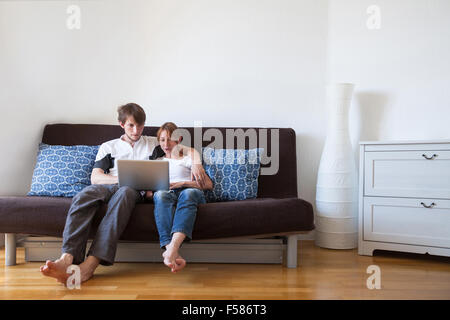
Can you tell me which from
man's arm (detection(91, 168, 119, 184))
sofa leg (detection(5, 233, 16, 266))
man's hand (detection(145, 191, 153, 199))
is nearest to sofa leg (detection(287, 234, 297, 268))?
man's hand (detection(145, 191, 153, 199))

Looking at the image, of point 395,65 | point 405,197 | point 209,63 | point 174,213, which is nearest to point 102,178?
point 174,213

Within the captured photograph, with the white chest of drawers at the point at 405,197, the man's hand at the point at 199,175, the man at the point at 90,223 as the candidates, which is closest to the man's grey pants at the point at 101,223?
the man at the point at 90,223

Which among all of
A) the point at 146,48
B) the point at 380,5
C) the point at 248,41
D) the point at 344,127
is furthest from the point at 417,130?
the point at 146,48

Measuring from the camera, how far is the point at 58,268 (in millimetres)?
1870

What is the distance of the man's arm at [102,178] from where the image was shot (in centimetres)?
246

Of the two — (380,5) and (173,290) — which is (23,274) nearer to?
(173,290)

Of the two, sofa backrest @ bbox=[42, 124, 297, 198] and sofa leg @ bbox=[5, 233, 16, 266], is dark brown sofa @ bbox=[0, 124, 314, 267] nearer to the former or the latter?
sofa leg @ bbox=[5, 233, 16, 266]

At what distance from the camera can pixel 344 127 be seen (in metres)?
2.95

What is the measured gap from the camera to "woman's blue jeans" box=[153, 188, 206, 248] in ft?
6.93

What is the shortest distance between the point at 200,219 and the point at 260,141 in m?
1.05

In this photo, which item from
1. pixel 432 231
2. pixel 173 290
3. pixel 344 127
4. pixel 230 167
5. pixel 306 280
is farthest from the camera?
pixel 344 127

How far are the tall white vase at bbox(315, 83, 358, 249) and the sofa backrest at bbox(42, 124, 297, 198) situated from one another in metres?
0.24

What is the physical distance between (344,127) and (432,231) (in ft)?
2.96

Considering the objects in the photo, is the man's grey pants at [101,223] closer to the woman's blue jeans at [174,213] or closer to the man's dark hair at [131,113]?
the woman's blue jeans at [174,213]
